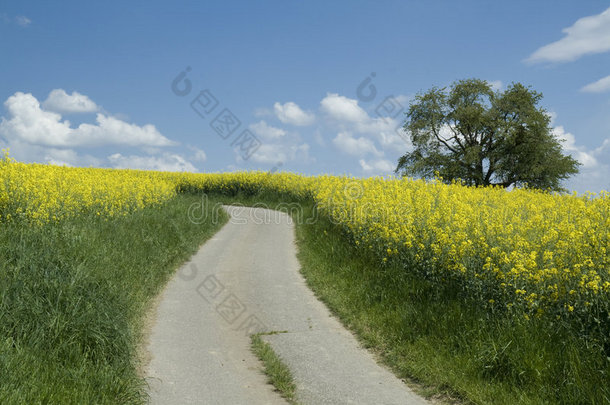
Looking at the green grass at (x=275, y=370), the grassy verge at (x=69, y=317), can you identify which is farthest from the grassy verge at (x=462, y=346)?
the grassy verge at (x=69, y=317)

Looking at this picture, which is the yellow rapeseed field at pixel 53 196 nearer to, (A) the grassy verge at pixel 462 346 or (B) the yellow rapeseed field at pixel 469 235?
(B) the yellow rapeseed field at pixel 469 235

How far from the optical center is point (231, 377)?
21.1 feet

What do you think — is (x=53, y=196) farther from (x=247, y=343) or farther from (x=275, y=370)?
(x=275, y=370)

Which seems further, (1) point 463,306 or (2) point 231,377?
(1) point 463,306

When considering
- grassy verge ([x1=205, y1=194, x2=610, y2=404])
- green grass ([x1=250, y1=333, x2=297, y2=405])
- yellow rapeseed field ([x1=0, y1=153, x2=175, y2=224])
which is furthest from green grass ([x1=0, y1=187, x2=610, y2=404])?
yellow rapeseed field ([x1=0, y1=153, x2=175, y2=224])

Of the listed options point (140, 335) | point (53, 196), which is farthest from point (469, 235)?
point (53, 196)

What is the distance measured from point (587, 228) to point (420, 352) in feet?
13.2

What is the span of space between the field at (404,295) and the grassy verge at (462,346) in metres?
0.02

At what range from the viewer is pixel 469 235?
29.4 ft

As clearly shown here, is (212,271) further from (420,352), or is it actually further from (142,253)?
(420,352)

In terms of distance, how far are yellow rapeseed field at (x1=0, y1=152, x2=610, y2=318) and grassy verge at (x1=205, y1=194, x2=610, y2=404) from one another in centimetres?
36

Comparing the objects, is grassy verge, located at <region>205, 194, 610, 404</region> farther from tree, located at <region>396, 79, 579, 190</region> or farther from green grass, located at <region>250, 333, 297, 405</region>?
tree, located at <region>396, 79, 579, 190</region>

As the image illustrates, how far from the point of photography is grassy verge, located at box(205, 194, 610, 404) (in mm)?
5488

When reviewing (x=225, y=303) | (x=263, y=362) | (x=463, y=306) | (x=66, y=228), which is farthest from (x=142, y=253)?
(x=463, y=306)
